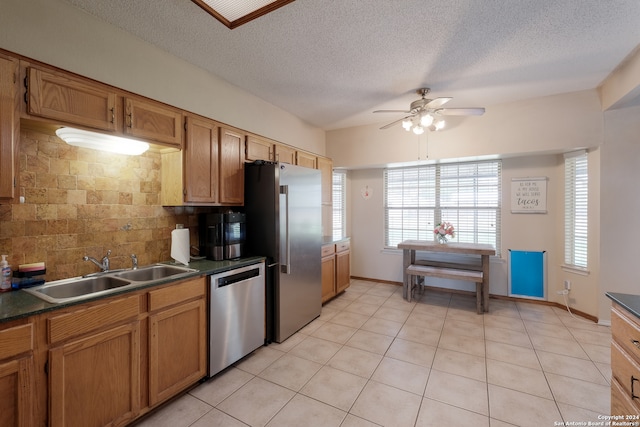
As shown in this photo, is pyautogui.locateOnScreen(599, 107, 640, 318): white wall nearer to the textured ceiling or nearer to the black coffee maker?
the textured ceiling

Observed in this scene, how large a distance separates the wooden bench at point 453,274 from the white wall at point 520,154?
62 centimetres

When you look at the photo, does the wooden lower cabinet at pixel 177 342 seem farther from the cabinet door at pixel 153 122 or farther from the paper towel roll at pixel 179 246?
the cabinet door at pixel 153 122

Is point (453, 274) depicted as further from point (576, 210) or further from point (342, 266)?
point (576, 210)

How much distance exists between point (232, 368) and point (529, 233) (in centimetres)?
424

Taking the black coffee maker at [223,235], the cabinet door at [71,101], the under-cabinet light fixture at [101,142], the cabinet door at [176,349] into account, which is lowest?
the cabinet door at [176,349]

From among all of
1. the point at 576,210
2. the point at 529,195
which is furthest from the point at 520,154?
the point at 576,210

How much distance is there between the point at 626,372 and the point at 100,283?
3.27m

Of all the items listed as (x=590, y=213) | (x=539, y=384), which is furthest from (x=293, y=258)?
(x=590, y=213)

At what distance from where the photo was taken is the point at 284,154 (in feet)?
11.7

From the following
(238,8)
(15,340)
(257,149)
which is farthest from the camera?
(257,149)

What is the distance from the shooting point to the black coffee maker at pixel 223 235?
2.57 m

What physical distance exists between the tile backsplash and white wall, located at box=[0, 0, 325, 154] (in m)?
0.52

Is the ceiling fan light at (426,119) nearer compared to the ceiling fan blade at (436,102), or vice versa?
the ceiling fan blade at (436,102)

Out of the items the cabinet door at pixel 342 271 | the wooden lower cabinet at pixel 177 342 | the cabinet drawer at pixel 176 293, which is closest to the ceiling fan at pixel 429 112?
the cabinet door at pixel 342 271
